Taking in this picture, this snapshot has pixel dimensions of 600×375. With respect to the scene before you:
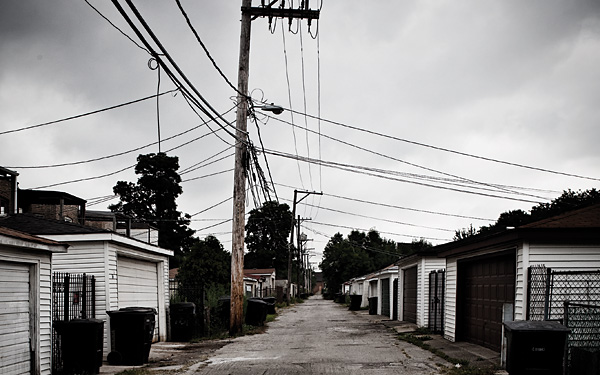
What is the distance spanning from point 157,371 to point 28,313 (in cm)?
274

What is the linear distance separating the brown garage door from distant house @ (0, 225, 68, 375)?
9.24 metres

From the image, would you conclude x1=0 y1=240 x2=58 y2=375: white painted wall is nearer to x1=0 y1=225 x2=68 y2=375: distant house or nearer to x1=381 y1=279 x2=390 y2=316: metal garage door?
x1=0 y1=225 x2=68 y2=375: distant house

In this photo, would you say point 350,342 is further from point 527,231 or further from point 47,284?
point 47,284

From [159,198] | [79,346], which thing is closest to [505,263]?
[79,346]

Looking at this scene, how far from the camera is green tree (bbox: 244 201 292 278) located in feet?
306

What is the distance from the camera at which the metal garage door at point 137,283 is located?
52.9 ft

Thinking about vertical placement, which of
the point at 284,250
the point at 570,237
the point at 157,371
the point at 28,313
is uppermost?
the point at 570,237

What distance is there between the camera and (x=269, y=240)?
98312 millimetres

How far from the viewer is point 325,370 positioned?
38.2 feet

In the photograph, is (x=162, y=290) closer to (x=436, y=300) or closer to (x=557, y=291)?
(x=436, y=300)

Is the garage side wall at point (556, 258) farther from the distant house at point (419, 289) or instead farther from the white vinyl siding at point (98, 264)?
the white vinyl siding at point (98, 264)

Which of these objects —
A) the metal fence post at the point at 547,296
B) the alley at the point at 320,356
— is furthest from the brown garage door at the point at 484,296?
the metal fence post at the point at 547,296

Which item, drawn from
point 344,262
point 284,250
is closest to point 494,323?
point 344,262

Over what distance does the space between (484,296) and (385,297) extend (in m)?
21.3
